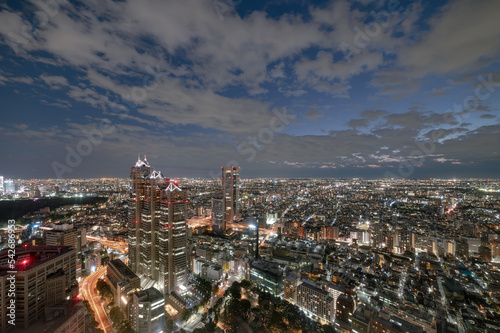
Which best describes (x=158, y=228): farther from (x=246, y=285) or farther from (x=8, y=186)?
(x=8, y=186)

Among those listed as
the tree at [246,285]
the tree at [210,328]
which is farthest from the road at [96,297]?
the tree at [246,285]

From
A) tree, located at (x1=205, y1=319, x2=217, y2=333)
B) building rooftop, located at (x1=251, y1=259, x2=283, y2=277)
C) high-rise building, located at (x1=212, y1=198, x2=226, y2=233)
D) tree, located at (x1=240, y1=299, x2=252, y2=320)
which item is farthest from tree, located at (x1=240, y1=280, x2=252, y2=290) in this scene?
high-rise building, located at (x1=212, y1=198, x2=226, y2=233)

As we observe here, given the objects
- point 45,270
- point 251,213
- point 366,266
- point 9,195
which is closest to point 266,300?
point 366,266

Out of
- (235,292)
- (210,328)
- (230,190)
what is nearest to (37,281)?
(210,328)

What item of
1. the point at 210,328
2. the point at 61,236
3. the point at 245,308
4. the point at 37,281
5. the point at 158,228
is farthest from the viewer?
the point at 61,236

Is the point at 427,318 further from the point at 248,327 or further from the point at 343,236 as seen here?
the point at 343,236

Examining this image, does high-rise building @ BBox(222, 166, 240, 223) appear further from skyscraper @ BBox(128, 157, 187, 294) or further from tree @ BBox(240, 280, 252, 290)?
tree @ BBox(240, 280, 252, 290)

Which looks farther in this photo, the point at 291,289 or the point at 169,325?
the point at 291,289
